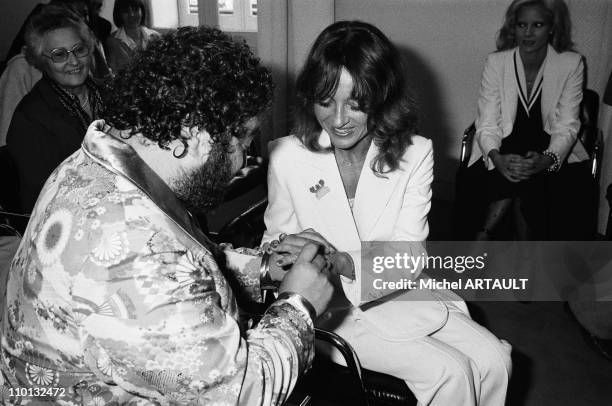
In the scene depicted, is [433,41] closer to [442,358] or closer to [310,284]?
[442,358]

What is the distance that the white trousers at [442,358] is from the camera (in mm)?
1425

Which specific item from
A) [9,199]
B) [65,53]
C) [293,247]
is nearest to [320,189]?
[293,247]

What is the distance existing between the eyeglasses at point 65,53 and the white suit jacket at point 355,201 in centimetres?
143

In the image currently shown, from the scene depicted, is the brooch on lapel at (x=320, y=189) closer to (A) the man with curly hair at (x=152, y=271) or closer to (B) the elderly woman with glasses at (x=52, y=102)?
(A) the man with curly hair at (x=152, y=271)

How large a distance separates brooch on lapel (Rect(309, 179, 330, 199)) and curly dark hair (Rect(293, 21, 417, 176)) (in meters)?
0.13

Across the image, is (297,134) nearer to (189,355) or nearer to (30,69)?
(189,355)

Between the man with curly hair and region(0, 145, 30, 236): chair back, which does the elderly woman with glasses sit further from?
the man with curly hair

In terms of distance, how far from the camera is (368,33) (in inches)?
66.4

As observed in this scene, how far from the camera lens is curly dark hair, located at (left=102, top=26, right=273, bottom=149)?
3.28 ft

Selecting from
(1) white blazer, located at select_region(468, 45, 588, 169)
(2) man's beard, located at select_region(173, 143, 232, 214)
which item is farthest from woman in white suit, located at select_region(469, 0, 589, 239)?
(2) man's beard, located at select_region(173, 143, 232, 214)

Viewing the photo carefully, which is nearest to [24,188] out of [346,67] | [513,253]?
[346,67]

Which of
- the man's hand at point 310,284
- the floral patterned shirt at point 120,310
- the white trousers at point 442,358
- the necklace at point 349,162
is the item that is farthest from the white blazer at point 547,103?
the floral patterned shirt at point 120,310

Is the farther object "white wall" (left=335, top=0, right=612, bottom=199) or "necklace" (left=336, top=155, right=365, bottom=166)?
"white wall" (left=335, top=0, right=612, bottom=199)

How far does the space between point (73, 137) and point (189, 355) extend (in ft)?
6.44
